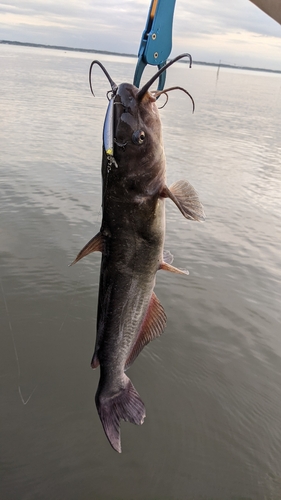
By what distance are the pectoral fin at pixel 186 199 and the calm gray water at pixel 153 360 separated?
2.50 meters

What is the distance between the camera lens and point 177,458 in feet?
12.1

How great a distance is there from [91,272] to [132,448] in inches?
121

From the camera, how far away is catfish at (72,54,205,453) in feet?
7.37

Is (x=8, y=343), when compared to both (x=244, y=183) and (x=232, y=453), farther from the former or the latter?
(x=244, y=183)

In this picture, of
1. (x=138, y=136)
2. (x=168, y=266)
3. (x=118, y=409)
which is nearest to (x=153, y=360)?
(x=118, y=409)

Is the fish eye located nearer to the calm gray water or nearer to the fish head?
the fish head

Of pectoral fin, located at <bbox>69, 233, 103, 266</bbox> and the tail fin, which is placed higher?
pectoral fin, located at <bbox>69, 233, 103, 266</bbox>

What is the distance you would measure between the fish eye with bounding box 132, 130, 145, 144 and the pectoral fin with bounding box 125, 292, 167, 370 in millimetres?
A: 1054

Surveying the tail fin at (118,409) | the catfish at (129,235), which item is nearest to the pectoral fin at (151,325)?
the catfish at (129,235)

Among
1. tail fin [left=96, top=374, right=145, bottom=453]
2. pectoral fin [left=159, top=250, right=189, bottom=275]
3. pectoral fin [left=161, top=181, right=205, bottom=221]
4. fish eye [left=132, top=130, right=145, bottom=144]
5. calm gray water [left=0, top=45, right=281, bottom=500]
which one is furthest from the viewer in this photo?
calm gray water [left=0, top=45, right=281, bottom=500]

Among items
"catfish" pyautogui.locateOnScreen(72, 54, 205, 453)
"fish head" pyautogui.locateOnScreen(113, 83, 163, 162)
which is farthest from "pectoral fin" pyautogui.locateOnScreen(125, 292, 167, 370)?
"fish head" pyautogui.locateOnScreen(113, 83, 163, 162)

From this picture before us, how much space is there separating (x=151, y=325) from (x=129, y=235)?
703 millimetres

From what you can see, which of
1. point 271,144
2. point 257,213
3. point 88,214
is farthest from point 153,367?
point 271,144

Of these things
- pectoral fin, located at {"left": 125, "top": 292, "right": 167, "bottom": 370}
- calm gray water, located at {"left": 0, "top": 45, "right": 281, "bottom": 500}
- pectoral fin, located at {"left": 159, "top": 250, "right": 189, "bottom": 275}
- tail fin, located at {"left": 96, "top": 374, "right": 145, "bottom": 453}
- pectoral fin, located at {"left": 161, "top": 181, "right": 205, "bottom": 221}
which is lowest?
calm gray water, located at {"left": 0, "top": 45, "right": 281, "bottom": 500}
